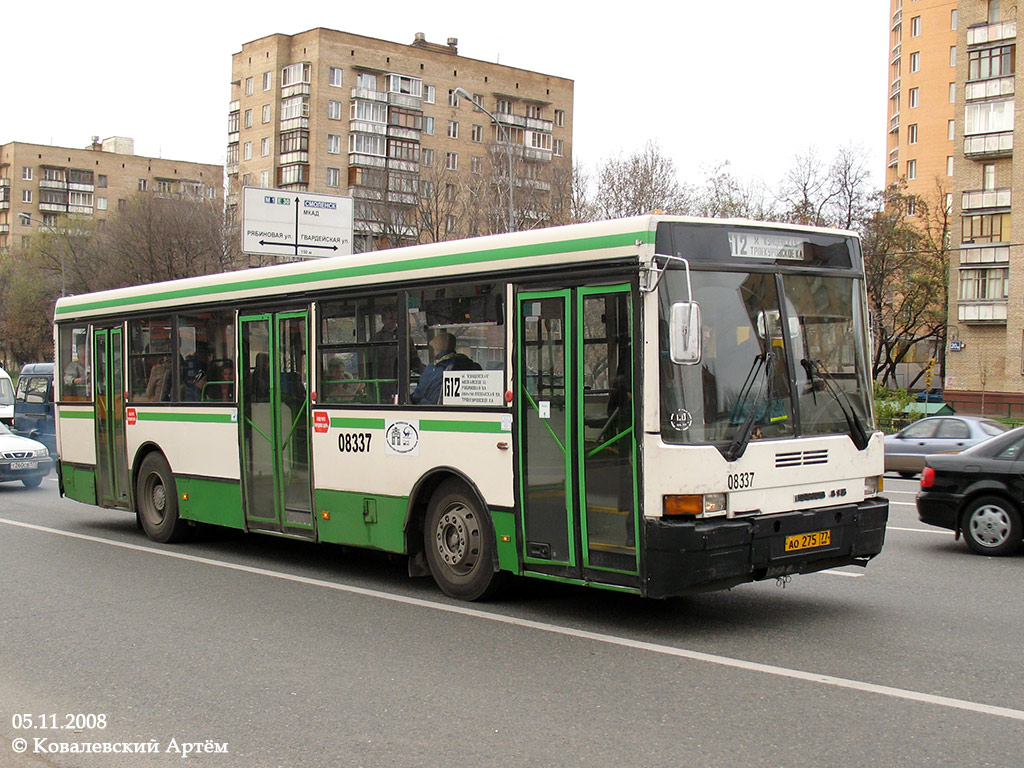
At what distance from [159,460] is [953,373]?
4594 cm

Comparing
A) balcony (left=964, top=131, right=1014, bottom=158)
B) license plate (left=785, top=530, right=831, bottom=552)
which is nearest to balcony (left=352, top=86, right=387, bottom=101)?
balcony (left=964, top=131, right=1014, bottom=158)

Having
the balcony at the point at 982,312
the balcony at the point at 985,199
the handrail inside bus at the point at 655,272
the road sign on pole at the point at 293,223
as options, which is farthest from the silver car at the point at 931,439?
the balcony at the point at 985,199

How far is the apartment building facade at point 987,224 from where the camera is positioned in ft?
161

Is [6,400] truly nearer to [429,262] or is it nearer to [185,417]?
[185,417]

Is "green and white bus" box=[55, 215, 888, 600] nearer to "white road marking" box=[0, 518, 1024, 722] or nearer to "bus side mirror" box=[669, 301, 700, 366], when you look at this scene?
"bus side mirror" box=[669, 301, 700, 366]

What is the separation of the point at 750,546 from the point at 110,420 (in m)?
9.02

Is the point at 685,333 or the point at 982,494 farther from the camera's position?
the point at 982,494

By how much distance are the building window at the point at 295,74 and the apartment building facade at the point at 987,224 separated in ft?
138

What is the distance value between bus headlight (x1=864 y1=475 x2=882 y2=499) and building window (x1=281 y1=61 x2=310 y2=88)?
236 ft

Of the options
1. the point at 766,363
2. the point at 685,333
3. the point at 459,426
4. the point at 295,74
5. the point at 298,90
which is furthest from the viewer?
the point at 295,74

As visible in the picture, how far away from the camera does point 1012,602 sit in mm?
8797

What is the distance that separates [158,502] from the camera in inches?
512

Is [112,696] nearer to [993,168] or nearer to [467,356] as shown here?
[467,356]

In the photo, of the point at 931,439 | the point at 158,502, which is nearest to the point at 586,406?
the point at 158,502
